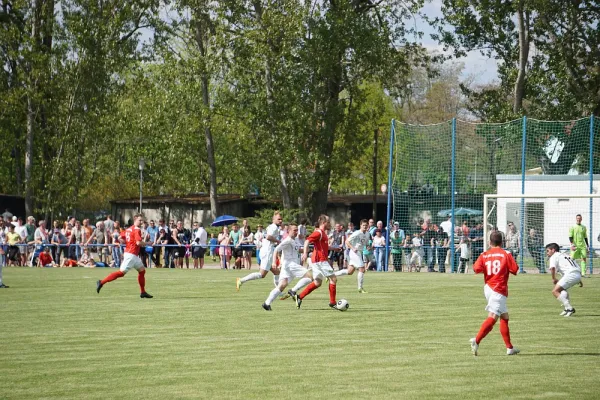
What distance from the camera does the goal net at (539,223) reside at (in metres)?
33.4

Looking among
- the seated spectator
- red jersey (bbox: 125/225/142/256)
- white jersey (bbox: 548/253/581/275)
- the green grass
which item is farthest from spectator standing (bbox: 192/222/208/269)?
white jersey (bbox: 548/253/581/275)

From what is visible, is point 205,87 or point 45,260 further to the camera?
point 205,87

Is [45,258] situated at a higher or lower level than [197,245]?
lower

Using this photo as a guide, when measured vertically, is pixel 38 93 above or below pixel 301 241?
above

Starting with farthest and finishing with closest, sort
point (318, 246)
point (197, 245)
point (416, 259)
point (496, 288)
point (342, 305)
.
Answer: point (197, 245)
point (416, 259)
point (318, 246)
point (342, 305)
point (496, 288)

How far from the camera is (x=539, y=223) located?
34500mm

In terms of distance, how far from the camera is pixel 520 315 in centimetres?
1812

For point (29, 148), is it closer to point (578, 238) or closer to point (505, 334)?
point (578, 238)

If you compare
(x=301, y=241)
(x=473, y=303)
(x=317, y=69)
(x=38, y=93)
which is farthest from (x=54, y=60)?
(x=473, y=303)

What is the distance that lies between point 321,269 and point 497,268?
279 inches

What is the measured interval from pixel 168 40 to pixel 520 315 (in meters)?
37.3

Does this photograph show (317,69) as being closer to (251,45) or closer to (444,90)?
(251,45)

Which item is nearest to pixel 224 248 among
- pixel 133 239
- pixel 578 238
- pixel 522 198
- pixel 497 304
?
pixel 522 198

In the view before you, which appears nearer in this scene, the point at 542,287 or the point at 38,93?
the point at 542,287
